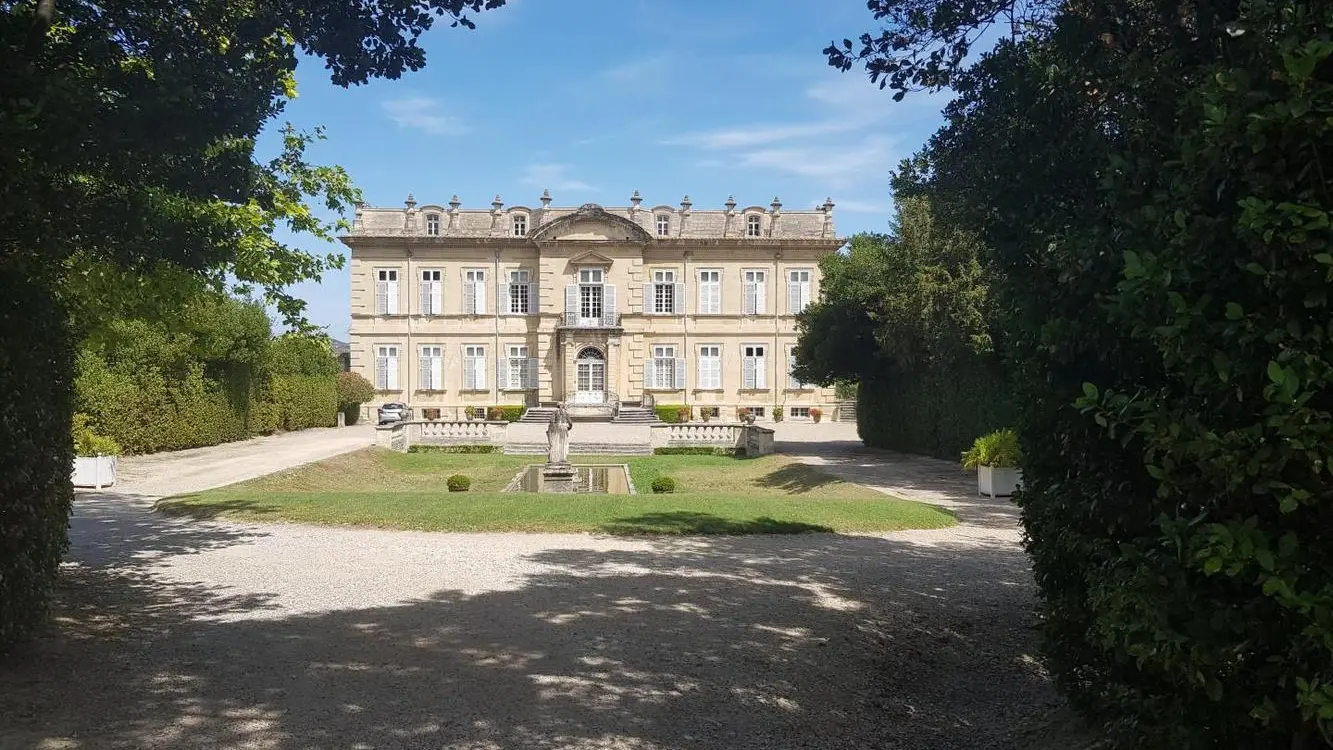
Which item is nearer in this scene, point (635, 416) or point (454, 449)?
point (454, 449)

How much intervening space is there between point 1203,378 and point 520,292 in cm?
3997

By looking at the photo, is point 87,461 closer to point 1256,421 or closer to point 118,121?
point 118,121

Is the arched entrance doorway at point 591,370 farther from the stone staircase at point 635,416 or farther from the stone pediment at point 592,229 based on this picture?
the stone pediment at point 592,229

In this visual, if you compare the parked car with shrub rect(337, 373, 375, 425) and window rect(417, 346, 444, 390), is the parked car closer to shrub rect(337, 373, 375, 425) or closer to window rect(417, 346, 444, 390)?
shrub rect(337, 373, 375, 425)

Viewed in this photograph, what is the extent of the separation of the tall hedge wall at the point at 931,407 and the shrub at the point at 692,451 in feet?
14.7

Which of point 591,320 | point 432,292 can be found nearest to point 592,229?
point 591,320

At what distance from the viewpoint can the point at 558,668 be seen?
4910mm

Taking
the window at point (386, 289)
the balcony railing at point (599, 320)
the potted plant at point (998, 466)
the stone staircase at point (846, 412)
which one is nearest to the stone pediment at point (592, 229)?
the balcony railing at point (599, 320)

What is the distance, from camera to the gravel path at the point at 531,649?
13.3 ft

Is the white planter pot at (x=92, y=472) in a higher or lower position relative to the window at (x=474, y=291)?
lower

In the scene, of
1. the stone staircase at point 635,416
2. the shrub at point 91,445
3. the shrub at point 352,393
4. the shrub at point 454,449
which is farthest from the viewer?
→ the shrub at point 352,393

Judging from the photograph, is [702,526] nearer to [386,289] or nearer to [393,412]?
[393,412]

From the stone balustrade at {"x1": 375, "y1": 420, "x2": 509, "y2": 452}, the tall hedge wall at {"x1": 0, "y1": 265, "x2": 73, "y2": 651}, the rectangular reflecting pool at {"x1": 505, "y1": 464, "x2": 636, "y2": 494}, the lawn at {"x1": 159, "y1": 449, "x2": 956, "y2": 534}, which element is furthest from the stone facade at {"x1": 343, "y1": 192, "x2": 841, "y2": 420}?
the tall hedge wall at {"x1": 0, "y1": 265, "x2": 73, "y2": 651}

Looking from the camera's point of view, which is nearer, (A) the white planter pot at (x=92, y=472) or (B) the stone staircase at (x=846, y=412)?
(A) the white planter pot at (x=92, y=472)
